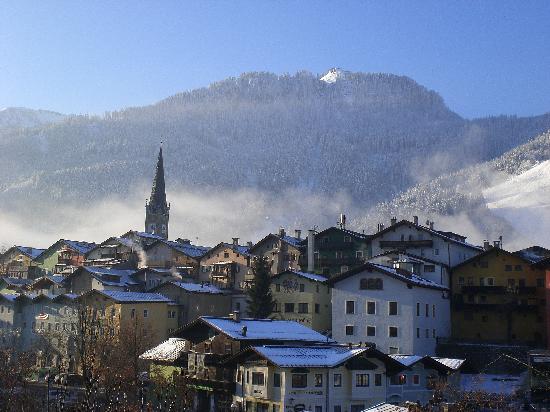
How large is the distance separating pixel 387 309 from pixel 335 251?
2054cm

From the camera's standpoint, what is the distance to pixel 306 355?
45.3m

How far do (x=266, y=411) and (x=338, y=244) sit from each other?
36.9 meters

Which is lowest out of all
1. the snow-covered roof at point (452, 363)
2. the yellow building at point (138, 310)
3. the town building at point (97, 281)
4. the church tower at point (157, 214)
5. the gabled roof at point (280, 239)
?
the snow-covered roof at point (452, 363)

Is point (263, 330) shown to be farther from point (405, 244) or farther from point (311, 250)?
point (311, 250)

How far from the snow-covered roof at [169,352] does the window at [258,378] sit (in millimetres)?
9084

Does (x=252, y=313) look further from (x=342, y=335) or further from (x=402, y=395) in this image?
(x=402, y=395)

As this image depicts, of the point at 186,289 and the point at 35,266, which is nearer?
the point at 186,289

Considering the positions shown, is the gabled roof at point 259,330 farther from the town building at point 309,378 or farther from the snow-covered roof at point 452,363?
the snow-covered roof at point 452,363

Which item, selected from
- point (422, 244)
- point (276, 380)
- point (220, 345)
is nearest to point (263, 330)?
point (220, 345)

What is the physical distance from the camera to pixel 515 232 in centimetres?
15688

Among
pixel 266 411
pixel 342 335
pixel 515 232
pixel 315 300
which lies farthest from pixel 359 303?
pixel 515 232

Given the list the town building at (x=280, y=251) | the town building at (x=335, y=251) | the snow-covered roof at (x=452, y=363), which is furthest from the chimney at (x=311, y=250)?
the snow-covered roof at (x=452, y=363)

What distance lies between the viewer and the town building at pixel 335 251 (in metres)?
78.2

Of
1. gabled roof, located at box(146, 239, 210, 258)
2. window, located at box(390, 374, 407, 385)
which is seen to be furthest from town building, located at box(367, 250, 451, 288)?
gabled roof, located at box(146, 239, 210, 258)
